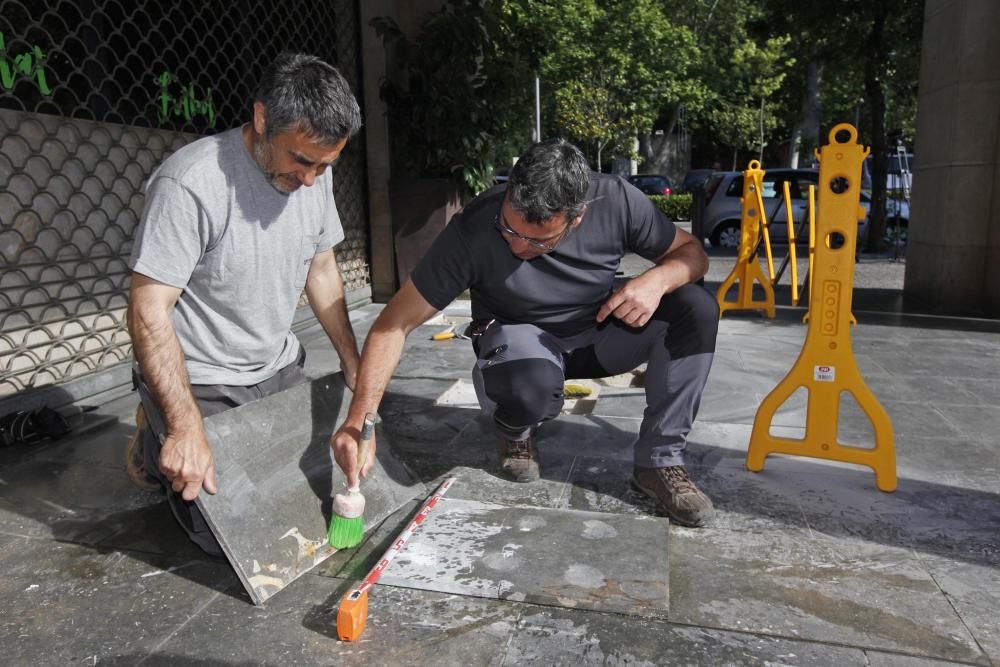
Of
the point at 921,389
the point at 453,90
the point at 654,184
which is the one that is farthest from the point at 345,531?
the point at 654,184

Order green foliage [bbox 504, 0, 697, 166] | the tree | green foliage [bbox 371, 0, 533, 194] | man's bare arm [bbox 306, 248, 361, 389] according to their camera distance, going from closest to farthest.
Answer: man's bare arm [bbox 306, 248, 361, 389] → green foliage [bbox 371, 0, 533, 194] → green foliage [bbox 504, 0, 697, 166] → the tree

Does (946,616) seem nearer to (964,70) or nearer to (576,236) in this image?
(576,236)

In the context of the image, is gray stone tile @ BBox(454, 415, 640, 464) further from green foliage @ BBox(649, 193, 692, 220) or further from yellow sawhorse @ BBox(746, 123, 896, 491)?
green foliage @ BBox(649, 193, 692, 220)

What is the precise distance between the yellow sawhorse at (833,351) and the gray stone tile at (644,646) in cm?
123

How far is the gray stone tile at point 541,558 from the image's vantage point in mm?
2180

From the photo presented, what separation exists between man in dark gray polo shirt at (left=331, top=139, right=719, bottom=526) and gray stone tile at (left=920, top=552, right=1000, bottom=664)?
0.72 metres

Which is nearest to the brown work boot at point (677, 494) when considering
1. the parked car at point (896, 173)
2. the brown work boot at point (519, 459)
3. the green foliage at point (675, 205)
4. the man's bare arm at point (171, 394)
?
the brown work boot at point (519, 459)

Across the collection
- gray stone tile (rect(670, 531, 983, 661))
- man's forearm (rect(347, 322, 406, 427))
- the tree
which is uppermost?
the tree

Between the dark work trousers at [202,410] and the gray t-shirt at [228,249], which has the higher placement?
the gray t-shirt at [228,249]

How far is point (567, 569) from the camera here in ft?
7.52

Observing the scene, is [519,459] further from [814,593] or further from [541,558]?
[814,593]

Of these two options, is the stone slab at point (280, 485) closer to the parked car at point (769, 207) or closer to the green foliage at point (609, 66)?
the parked car at point (769, 207)

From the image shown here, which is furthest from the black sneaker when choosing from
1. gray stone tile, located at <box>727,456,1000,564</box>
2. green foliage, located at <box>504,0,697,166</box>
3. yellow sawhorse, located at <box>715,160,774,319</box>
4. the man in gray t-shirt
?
green foliage, located at <box>504,0,697,166</box>

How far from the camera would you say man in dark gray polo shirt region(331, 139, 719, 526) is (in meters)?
2.66
